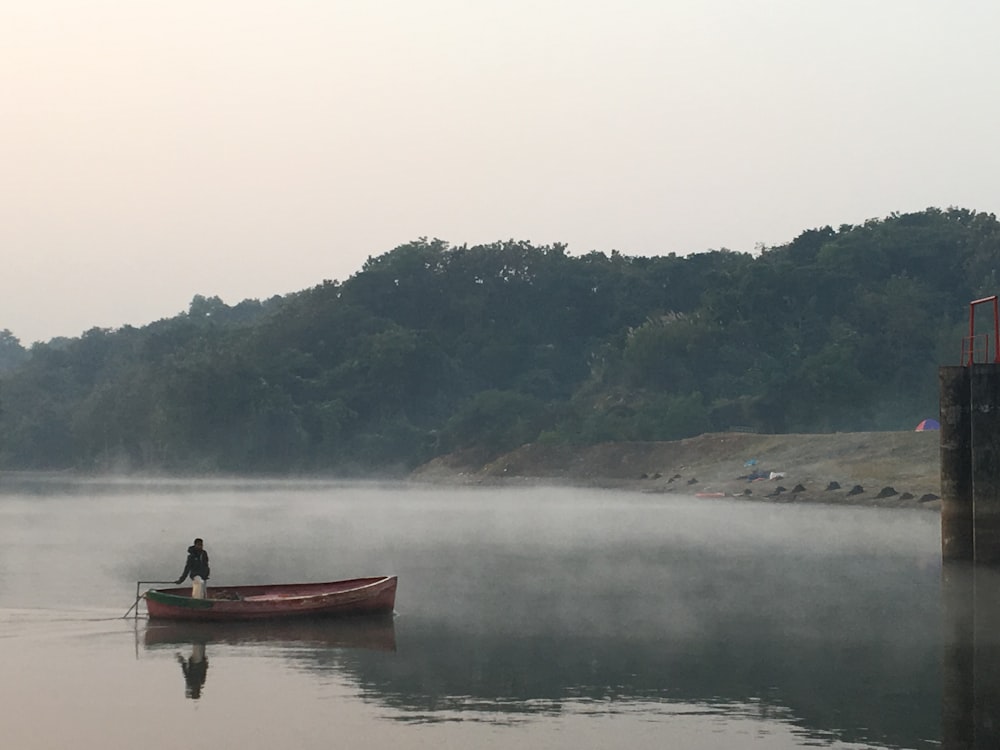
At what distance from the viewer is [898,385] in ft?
519

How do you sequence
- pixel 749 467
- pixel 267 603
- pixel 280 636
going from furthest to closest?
pixel 749 467, pixel 267 603, pixel 280 636

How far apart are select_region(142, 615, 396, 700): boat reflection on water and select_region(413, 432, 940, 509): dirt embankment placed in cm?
5773

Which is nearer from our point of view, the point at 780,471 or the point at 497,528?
the point at 497,528

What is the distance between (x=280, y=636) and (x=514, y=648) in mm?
6754

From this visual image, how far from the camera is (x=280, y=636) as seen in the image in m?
40.1

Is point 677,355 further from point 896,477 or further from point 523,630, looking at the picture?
point 523,630

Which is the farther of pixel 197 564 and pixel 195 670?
pixel 197 564

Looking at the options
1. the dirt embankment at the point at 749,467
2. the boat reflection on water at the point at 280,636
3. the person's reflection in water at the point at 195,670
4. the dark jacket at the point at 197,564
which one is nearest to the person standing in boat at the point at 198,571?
the dark jacket at the point at 197,564

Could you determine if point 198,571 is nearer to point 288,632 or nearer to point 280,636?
point 288,632

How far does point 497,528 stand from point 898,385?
8312 centimetres

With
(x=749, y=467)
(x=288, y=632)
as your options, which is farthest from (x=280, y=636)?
(x=749, y=467)

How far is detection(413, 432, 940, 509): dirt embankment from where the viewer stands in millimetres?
105438

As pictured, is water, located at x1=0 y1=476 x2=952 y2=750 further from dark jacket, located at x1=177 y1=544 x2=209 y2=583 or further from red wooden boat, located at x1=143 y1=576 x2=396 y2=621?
dark jacket, located at x1=177 y1=544 x2=209 y2=583

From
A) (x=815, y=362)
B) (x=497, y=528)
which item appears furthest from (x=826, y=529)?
(x=815, y=362)
